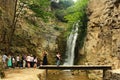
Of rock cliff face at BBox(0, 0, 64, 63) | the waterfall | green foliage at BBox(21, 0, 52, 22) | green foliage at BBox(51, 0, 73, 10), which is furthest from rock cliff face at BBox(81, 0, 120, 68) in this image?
green foliage at BBox(51, 0, 73, 10)

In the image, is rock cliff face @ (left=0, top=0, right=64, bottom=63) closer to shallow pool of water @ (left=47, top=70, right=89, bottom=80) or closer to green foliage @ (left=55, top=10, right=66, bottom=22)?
green foliage @ (left=55, top=10, right=66, bottom=22)

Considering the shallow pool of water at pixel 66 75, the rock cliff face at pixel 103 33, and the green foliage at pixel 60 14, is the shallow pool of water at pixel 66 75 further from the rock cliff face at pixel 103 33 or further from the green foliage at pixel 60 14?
the green foliage at pixel 60 14

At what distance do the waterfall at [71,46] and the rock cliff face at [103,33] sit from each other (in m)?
3.43

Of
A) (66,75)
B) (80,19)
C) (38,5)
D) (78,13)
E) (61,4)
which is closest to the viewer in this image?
(38,5)

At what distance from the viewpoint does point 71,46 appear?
4028cm

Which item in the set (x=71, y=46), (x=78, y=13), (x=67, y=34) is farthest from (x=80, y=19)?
(x=71, y=46)

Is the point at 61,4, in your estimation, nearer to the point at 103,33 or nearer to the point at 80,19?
the point at 80,19

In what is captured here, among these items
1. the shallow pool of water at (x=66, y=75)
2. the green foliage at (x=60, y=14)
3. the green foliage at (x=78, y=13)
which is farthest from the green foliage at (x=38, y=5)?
the green foliage at (x=60, y=14)

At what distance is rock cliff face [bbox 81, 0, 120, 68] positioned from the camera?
2789cm

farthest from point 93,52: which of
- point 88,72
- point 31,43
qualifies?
point 31,43

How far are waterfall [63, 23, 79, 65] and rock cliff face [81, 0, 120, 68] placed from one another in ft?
11.3

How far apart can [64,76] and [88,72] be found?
3343 mm

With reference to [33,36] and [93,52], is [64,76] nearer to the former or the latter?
[93,52]

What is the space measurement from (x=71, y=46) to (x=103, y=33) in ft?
31.0
